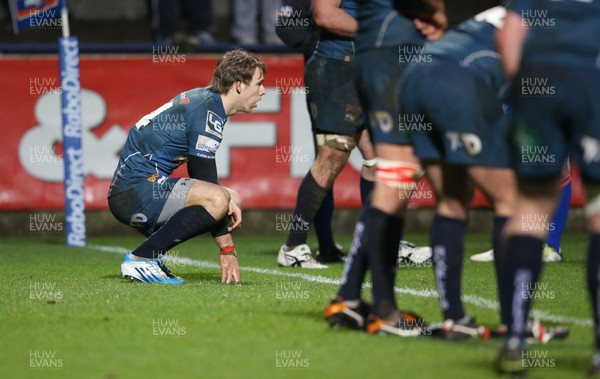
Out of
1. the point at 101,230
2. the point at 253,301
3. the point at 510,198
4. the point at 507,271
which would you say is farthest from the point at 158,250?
the point at 101,230

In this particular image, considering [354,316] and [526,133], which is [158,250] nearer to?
[354,316]

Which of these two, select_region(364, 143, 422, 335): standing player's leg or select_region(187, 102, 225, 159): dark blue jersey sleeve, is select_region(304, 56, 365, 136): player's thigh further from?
select_region(364, 143, 422, 335): standing player's leg

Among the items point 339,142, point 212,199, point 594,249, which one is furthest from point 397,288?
point 594,249

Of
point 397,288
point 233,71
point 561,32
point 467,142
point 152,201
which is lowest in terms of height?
point 397,288

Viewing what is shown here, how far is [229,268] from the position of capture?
6938 millimetres

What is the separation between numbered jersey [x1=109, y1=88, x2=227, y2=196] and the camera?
22.5ft

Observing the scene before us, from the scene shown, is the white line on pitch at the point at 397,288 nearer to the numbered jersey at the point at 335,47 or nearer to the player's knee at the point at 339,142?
the player's knee at the point at 339,142

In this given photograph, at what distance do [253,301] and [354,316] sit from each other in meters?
1.04

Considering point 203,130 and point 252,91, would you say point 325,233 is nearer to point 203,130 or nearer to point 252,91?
point 252,91

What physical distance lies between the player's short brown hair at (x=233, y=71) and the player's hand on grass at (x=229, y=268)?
3.23ft

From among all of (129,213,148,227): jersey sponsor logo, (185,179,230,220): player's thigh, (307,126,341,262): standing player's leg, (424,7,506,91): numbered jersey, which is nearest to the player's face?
(185,179,230,220): player's thigh

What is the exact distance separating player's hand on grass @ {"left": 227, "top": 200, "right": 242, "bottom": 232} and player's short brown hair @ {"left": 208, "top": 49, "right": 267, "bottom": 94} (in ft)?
2.26

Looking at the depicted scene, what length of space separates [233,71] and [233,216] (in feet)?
2.82

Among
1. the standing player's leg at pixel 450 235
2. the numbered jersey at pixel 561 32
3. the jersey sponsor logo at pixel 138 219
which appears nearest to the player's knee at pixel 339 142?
the jersey sponsor logo at pixel 138 219
